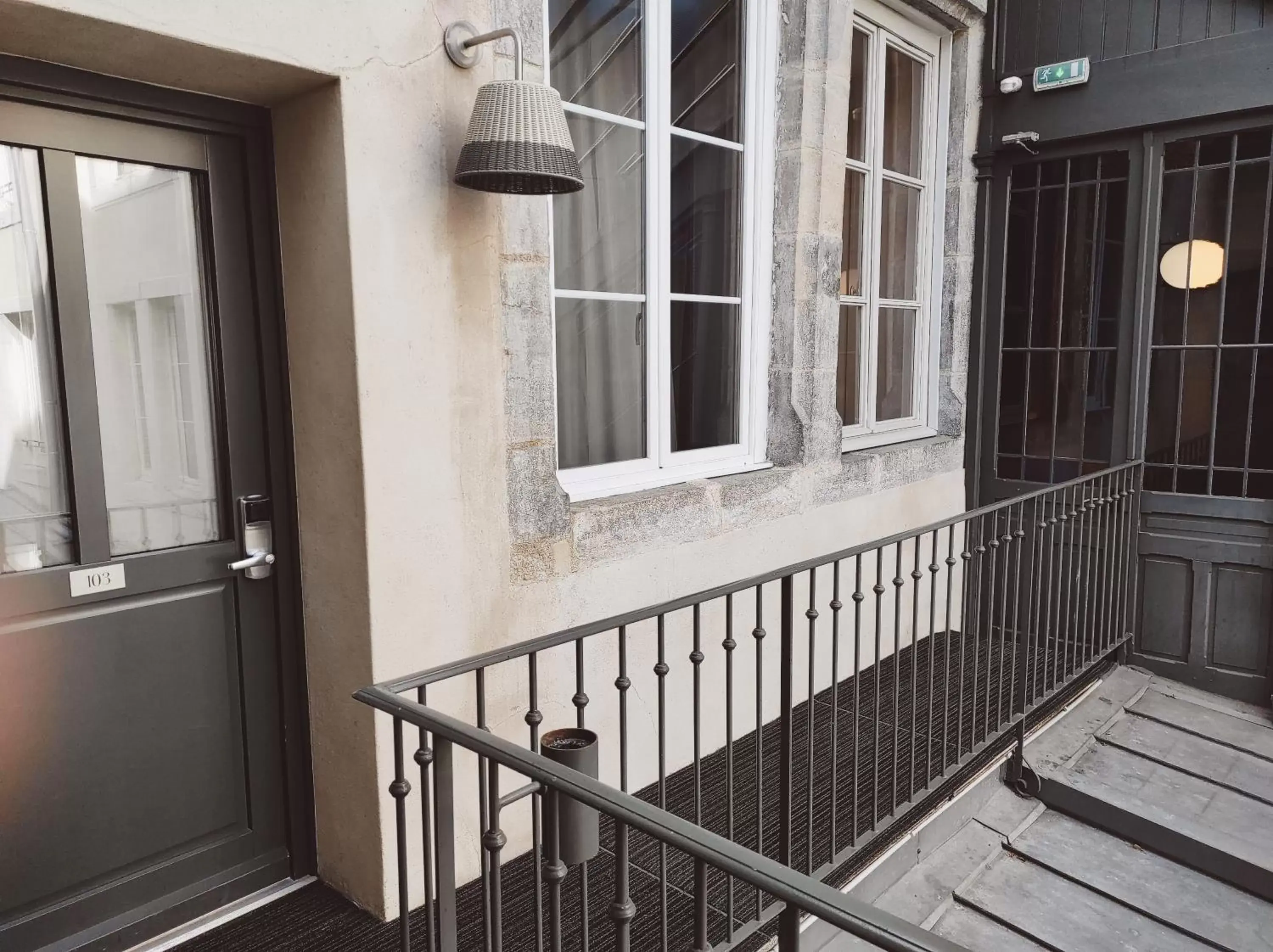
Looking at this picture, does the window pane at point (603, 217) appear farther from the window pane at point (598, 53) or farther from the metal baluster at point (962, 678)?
the metal baluster at point (962, 678)

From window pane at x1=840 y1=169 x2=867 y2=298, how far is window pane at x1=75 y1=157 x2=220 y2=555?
277 cm

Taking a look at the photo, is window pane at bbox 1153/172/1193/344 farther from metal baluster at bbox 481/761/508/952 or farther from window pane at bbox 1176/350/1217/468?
metal baluster at bbox 481/761/508/952

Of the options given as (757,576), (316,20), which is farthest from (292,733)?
(316,20)

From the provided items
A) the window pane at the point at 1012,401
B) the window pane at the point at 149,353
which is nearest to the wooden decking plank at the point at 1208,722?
the window pane at the point at 1012,401

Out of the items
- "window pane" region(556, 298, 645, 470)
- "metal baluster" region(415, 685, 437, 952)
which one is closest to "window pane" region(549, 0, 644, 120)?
"window pane" region(556, 298, 645, 470)

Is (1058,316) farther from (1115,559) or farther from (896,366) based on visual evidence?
(1115,559)

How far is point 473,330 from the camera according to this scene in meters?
2.37

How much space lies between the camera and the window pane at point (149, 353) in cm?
205

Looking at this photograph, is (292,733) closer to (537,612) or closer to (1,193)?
(537,612)

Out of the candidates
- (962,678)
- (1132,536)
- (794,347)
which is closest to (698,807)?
(962,678)

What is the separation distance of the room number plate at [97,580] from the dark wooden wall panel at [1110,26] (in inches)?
176

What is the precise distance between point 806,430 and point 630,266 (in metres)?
0.99

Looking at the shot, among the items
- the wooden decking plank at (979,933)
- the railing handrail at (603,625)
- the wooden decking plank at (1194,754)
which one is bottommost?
the wooden decking plank at (979,933)

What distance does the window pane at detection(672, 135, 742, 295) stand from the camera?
10.8ft
